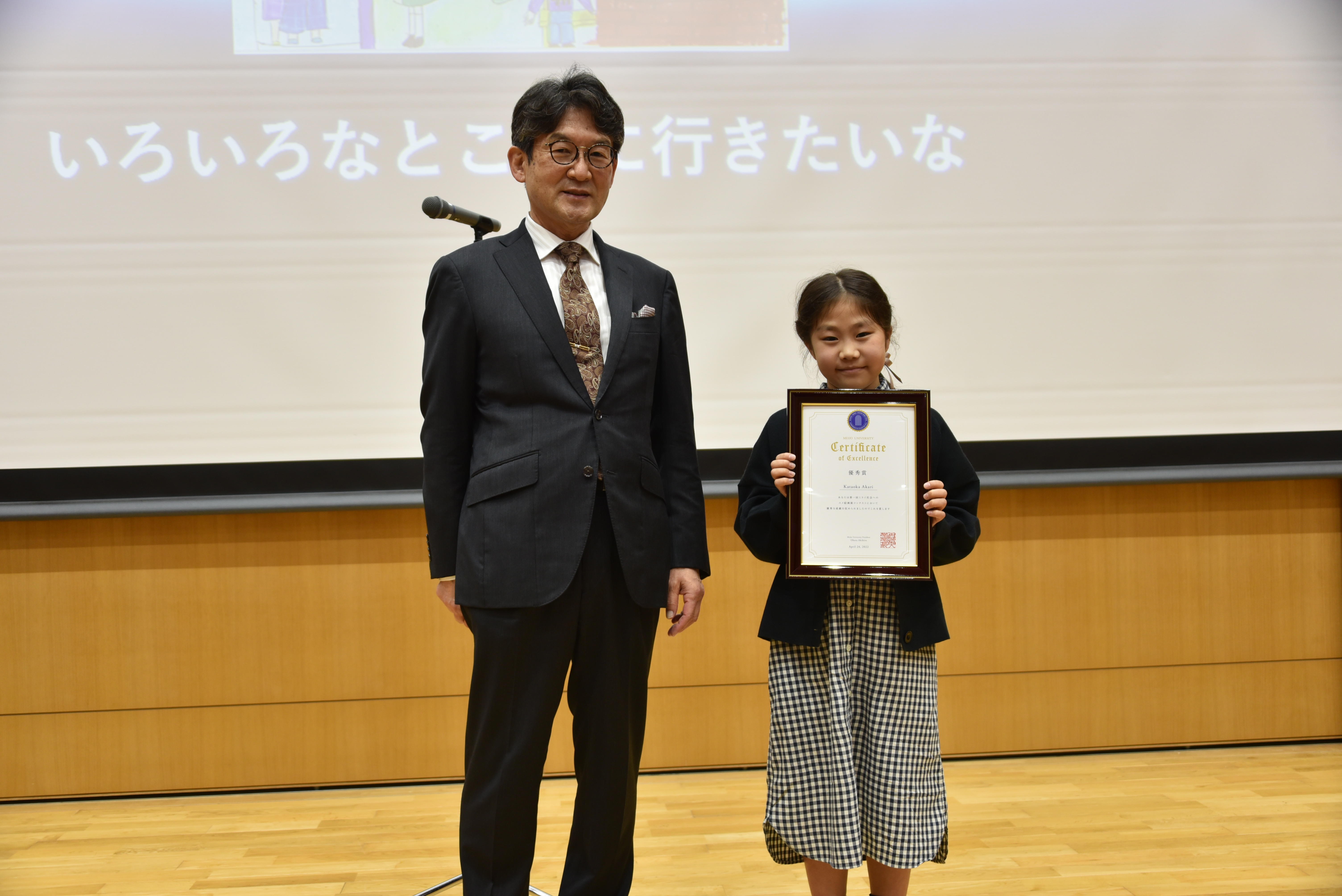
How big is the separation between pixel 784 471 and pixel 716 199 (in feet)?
4.32

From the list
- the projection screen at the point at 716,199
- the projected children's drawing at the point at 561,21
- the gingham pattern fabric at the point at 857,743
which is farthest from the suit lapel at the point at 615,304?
the projected children's drawing at the point at 561,21

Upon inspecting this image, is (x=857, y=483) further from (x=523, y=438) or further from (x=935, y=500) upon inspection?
(x=523, y=438)

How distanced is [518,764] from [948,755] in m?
1.66

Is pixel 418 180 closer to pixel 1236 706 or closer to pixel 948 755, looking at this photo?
pixel 948 755

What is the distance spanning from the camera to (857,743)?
158cm

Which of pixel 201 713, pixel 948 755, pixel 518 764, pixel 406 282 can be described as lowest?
pixel 948 755

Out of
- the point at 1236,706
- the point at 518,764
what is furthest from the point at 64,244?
the point at 1236,706

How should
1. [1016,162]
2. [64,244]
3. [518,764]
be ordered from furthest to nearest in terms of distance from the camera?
[1016,162] < [64,244] < [518,764]

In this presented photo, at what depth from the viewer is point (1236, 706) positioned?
2.81 m

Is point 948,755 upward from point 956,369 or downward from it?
downward

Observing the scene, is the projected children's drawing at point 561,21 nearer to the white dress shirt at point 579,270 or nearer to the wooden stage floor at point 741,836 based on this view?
the white dress shirt at point 579,270

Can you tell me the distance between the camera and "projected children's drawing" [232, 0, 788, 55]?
8.22 feet

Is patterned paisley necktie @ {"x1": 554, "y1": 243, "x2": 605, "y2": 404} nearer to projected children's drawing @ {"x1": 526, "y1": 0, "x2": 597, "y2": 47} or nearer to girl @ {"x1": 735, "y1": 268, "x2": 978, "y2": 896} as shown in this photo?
girl @ {"x1": 735, "y1": 268, "x2": 978, "y2": 896}

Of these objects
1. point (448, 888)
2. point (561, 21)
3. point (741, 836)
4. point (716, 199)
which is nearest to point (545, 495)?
point (448, 888)
